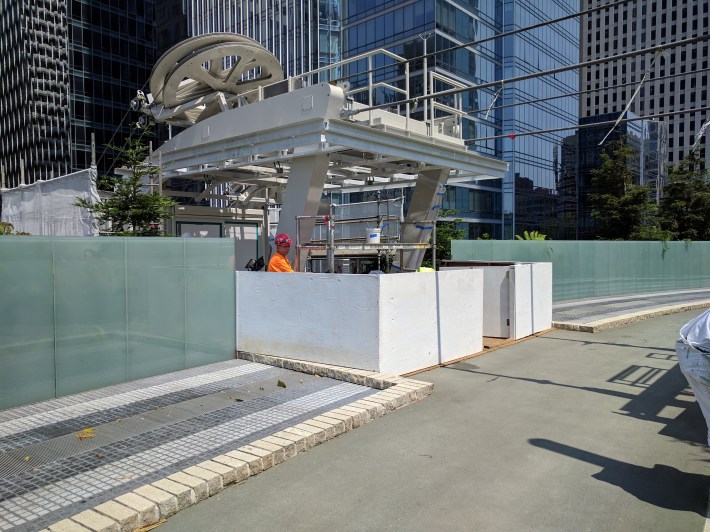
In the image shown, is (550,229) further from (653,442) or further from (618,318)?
(653,442)

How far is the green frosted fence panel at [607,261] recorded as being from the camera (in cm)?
1711

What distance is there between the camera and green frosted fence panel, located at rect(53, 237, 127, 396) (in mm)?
6656

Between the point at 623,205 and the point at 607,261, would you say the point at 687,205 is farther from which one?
the point at 607,261

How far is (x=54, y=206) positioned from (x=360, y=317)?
979cm

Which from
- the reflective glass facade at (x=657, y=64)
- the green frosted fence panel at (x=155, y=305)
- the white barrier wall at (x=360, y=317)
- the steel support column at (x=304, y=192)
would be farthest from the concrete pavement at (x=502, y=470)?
the reflective glass facade at (x=657, y=64)

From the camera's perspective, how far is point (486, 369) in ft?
27.8

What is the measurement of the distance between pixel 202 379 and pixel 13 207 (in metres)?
11.9

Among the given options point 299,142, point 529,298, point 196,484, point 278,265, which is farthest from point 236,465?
point 529,298

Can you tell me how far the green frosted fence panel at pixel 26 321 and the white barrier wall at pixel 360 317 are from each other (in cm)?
285

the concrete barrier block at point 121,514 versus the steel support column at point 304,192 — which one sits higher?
the steel support column at point 304,192

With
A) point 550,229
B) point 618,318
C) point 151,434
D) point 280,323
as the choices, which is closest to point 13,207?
point 280,323

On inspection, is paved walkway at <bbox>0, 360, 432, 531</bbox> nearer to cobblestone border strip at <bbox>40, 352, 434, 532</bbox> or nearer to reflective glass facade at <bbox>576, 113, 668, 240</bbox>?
cobblestone border strip at <bbox>40, 352, 434, 532</bbox>

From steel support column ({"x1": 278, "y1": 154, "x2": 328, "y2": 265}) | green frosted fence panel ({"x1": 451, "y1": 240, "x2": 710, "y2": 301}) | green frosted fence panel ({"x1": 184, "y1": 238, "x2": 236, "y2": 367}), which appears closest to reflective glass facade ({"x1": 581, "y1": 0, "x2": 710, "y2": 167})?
green frosted fence panel ({"x1": 451, "y1": 240, "x2": 710, "y2": 301})

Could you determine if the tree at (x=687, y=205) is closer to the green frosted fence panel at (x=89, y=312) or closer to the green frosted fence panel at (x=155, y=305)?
the green frosted fence panel at (x=155, y=305)
